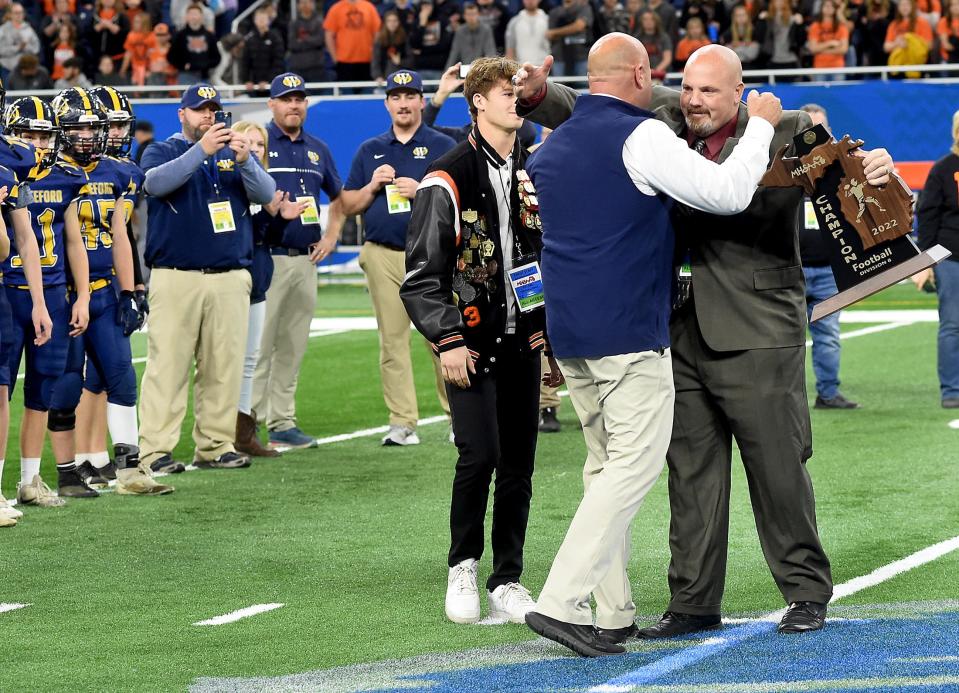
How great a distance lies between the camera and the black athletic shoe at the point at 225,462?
34.0 feet

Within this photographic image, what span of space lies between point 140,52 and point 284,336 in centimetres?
1552

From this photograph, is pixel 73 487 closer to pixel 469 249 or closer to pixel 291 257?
pixel 291 257

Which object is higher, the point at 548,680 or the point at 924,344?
the point at 548,680

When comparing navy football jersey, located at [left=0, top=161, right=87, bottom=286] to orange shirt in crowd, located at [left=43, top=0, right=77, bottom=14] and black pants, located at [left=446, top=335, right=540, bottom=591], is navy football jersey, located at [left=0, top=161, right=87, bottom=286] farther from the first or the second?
orange shirt in crowd, located at [left=43, top=0, right=77, bottom=14]

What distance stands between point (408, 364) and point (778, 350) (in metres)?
5.62

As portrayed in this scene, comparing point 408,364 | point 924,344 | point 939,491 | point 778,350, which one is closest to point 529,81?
point 778,350

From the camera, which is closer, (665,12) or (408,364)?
(408,364)

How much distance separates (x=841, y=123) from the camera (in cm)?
2217

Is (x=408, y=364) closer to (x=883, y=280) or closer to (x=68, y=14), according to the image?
(x=883, y=280)

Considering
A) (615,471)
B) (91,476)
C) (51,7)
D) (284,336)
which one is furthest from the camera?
(51,7)

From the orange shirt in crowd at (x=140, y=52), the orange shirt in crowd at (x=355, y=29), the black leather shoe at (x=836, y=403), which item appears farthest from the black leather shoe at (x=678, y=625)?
the orange shirt in crowd at (x=140, y=52)

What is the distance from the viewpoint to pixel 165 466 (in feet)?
33.2

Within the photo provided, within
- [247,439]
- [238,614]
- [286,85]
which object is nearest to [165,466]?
[247,439]

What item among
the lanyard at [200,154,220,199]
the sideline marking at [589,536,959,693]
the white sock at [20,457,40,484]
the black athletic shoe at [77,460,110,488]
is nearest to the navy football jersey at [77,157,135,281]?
the lanyard at [200,154,220,199]
